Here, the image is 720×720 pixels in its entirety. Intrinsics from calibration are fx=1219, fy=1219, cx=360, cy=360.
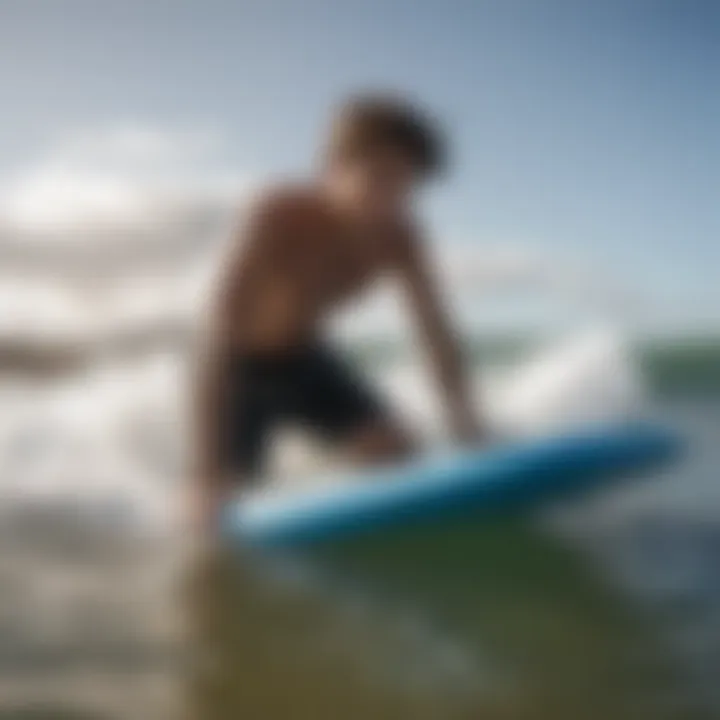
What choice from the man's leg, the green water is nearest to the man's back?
the man's leg

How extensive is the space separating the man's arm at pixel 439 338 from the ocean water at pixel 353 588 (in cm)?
2

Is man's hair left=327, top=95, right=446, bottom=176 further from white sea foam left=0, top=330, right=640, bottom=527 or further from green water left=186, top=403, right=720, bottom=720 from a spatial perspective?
green water left=186, top=403, right=720, bottom=720

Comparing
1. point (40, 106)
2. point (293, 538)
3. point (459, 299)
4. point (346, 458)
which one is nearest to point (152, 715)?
point (293, 538)

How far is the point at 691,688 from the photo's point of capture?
1284 millimetres

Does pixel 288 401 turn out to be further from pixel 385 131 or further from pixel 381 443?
pixel 385 131

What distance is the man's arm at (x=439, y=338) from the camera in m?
1.36

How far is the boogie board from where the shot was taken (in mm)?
1273

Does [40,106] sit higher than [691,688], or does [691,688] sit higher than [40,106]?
[40,106]

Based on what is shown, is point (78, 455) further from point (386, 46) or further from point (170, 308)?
point (386, 46)

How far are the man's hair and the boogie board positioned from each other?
0.35 metres

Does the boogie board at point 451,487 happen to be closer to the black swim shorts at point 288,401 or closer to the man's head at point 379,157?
the black swim shorts at point 288,401

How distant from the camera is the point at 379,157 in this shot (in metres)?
1.38

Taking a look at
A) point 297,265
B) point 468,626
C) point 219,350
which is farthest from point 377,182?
point 468,626

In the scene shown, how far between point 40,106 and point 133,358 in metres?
0.33
